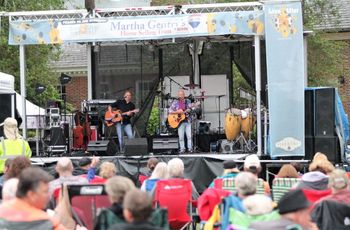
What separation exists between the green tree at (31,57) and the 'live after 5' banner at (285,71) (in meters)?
9.08

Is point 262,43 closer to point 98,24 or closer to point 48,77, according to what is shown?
point 98,24

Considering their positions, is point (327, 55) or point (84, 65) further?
point (84, 65)

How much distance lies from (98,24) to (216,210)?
6752 millimetres

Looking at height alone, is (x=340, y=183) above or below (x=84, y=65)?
below

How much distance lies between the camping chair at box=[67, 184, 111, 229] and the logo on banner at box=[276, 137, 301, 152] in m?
6.04

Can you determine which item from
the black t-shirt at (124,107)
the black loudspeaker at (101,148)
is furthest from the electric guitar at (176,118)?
the black loudspeaker at (101,148)

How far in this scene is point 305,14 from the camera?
21.4 meters

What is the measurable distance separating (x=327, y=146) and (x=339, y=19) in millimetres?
13944

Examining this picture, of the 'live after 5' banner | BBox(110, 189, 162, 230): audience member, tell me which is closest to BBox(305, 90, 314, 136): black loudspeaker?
the 'live after 5' banner

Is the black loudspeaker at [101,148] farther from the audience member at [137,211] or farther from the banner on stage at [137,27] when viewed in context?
the audience member at [137,211]

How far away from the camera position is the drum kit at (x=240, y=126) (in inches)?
554

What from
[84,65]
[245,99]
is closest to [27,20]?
[245,99]

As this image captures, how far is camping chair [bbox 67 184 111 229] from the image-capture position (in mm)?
6496

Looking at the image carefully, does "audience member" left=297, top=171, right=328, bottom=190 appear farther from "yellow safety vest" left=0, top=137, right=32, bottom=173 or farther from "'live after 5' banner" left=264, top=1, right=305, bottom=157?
"'live after 5' banner" left=264, top=1, right=305, bottom=157
